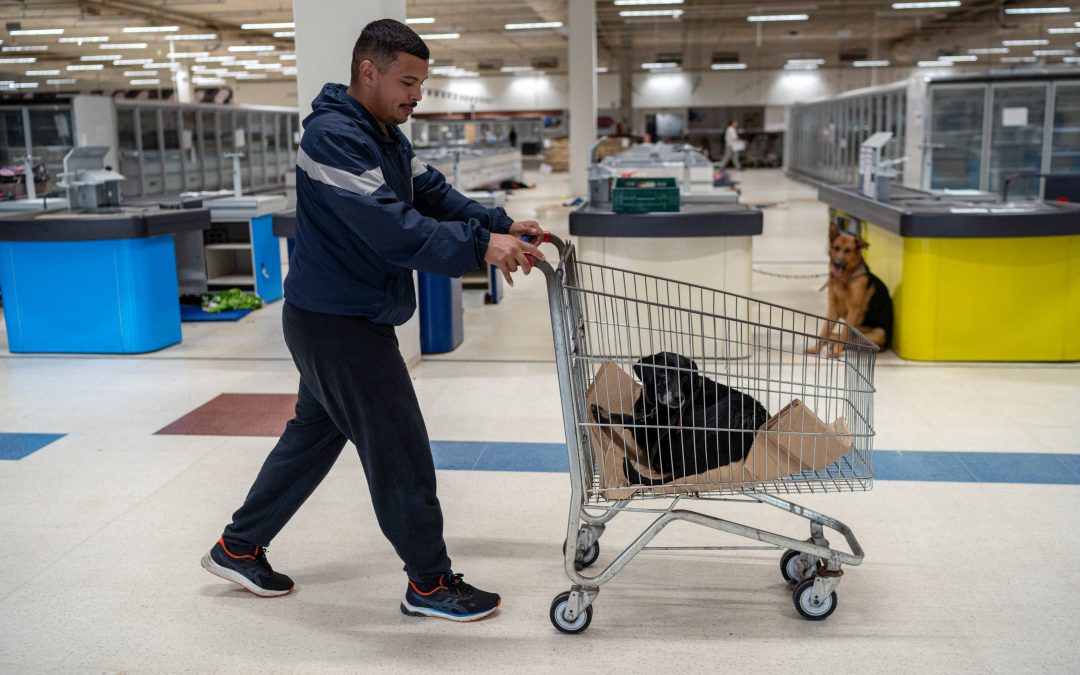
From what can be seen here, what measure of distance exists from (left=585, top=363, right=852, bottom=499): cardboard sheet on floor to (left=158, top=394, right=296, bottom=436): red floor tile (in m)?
2.27

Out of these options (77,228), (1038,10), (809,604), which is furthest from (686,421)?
(1038,10)

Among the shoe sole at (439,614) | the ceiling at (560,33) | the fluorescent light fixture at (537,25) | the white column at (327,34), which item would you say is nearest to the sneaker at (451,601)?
the shoe sole at (439,614)

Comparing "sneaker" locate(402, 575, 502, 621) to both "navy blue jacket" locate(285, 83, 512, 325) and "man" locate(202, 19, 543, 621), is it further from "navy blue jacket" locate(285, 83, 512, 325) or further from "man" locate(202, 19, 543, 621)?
"navy blue jacket" locate(285, 83, 512, 325)

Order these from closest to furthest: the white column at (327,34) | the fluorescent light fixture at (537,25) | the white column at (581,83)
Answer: the white column at (327,34) < the white column at (581,83) < the fluorescent light fixture at (537,25)

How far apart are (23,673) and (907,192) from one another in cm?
663

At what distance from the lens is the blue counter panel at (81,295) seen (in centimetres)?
599

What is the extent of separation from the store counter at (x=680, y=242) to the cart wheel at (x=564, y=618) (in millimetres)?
3324

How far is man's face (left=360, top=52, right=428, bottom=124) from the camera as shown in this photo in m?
2.37

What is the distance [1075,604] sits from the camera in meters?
2.70

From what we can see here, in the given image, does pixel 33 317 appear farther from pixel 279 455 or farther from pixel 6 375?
pixel 279 455

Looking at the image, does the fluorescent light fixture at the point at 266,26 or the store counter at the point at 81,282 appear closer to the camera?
the store counter at the point at 81,282

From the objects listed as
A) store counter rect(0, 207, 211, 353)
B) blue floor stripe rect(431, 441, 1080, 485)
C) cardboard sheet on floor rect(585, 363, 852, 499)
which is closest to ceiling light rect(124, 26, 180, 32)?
store counter rect(0, 207, 211, 353)

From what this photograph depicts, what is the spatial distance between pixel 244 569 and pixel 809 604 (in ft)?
5.21

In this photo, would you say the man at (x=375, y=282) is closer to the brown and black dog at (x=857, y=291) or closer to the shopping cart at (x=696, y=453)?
the shopping cart at (x=696, y=453)
